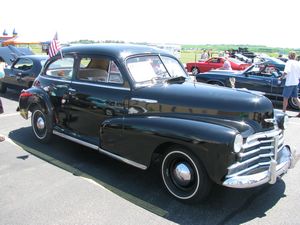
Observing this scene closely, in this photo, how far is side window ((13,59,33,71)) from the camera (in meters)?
11.4

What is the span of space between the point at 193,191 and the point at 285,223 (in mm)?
1049

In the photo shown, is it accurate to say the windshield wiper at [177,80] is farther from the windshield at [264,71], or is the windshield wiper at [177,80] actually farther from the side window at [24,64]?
the side window at [24,64]

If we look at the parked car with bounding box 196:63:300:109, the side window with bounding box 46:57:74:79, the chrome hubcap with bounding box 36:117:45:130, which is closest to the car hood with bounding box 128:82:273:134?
the side window with bounding box 46:57:74:79

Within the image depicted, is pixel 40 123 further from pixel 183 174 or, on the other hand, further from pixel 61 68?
pixel 183 174

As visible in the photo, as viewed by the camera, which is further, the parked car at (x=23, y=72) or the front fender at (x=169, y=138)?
the parked car at (x=23, y=72)

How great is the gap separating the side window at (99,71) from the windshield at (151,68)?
0.78 ft

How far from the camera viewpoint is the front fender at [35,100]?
236 inches

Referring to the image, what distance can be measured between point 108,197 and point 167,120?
1.22 metres

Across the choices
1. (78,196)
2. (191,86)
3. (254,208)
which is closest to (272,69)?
(191,86)

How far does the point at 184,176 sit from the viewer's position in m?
4.03

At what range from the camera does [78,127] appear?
18.1 feet

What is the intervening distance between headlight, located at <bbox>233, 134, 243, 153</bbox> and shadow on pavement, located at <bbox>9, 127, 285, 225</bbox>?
78 cm

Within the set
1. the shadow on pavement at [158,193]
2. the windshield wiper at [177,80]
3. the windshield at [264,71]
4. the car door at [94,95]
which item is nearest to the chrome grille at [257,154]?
the shadow on pavement at [158,193]

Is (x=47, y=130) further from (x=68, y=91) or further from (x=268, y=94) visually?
(x=268, y=94)
